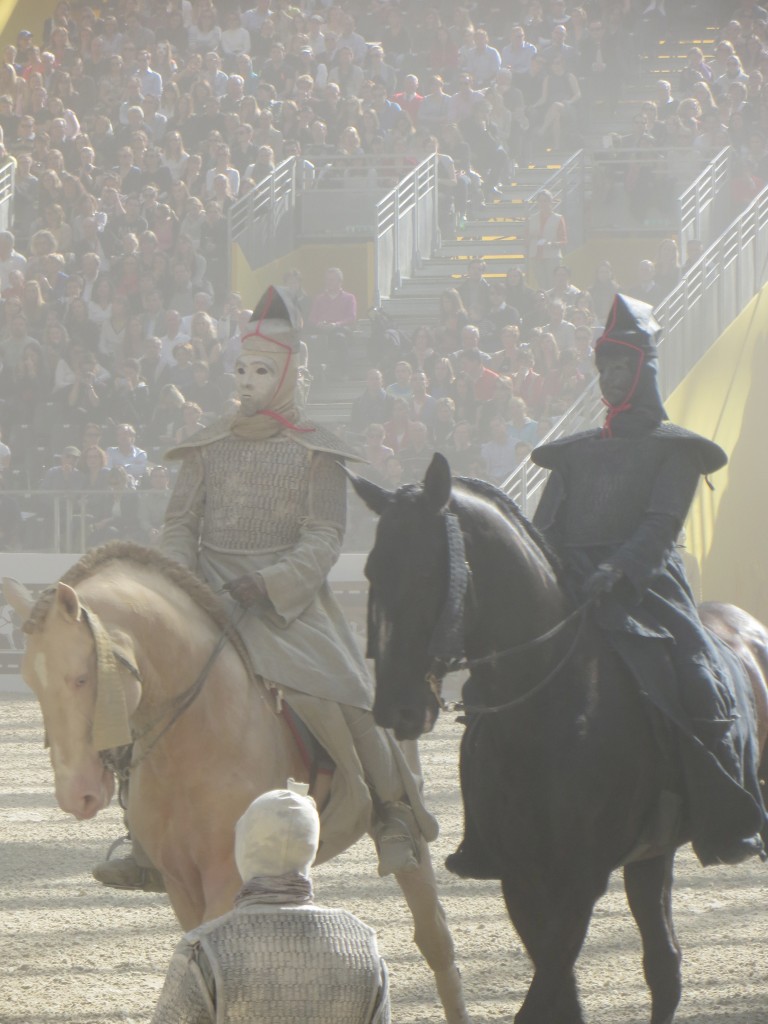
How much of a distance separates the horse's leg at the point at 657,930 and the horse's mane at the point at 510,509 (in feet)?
3.85

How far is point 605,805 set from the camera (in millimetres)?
4672

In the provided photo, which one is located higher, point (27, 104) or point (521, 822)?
point (27, 104)

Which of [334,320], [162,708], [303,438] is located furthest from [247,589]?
[334,320]

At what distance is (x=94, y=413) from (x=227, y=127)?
515 centimetres

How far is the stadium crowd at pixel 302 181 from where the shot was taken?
1551 cm

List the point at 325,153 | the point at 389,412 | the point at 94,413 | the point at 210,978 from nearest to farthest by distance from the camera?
the point at 210,978 → the point at 389,412 → the point at 94,413 → the point at 325,153

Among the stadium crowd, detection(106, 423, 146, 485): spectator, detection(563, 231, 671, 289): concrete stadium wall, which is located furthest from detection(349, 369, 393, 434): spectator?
detection(563, 231, 671, 289): concrete stadium wall

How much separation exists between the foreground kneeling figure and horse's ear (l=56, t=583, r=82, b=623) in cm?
159

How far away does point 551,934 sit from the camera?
14.8ft

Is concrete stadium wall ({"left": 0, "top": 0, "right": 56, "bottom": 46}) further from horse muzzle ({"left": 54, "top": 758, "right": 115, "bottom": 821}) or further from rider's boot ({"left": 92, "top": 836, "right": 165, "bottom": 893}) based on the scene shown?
horse muzzle ({"left": 54, "top": 758, "right": 115, "bottom": 821})

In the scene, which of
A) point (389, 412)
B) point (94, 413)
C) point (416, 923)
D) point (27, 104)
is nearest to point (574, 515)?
point (416, 923)

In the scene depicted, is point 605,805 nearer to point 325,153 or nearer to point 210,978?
point 210,978

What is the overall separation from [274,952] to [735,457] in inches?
522

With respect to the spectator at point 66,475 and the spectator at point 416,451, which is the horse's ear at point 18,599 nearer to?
the spectator at point 416,451
